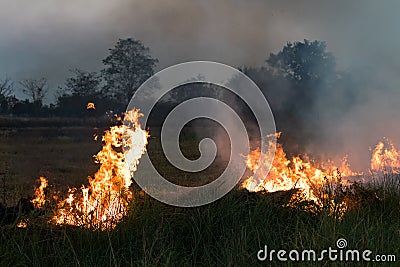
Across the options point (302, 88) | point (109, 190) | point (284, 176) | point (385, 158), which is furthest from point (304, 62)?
point (109, 190)

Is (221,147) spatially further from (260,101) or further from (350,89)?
(350,89)

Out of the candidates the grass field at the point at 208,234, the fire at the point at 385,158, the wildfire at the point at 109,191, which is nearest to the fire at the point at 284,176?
the grass field at the point at 208,234

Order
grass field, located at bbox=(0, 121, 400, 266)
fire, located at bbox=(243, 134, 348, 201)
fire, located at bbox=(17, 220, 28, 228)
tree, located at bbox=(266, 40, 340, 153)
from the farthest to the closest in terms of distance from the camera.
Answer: tree, located at bbox=(266, 40, 340, 153)
fire, located at bbox=(243, 134, 348, 201)
fire, located at bbox=(17, 220, 28, 228)
grass field, located at bbox=(0, 121, 400, 266)

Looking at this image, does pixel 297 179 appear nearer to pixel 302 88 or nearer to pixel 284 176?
pixel 284 176

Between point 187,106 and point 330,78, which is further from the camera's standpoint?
point 330,78

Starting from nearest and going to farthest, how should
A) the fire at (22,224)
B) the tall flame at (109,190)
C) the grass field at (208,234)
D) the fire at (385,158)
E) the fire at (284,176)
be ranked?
the grass field at (208,234) < the fire at (22,224) < the tall flame at (109,190) < the fire at (284,176) < the fire at (385,158)

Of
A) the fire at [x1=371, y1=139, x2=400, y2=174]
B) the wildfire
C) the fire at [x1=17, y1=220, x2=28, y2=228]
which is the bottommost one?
Answer: the fire at [x1=17, y1=220, x2=28, y2=228]

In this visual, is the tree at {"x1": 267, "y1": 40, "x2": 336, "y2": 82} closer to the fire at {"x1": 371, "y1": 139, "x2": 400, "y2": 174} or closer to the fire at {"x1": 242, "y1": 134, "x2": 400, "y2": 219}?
the fire at {"x1": 371, "y1": 139, "x2": 400, "y2": 174}

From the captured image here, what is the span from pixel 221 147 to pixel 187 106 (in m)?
1.91

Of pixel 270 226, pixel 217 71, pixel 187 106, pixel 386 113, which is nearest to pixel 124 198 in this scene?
pixel 270 226

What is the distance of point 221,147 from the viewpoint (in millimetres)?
15086

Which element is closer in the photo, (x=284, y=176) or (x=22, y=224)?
(x=22, y=224)

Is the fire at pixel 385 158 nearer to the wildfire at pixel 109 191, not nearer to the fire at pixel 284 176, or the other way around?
the fire at pixel 284 176

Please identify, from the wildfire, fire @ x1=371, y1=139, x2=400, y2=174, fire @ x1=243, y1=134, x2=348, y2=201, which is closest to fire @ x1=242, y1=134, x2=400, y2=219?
fire @ x1=243, y1=134, x2=348, y2=201
